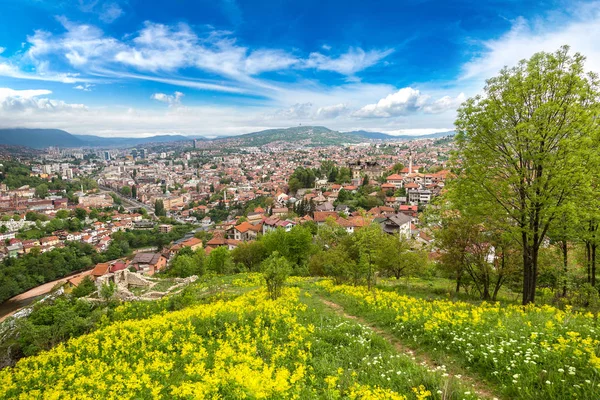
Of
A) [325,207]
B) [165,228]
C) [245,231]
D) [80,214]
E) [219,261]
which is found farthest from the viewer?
[80,214]

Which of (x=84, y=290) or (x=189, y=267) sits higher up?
(x=84, y=290)

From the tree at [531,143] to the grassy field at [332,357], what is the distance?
9.94 feet

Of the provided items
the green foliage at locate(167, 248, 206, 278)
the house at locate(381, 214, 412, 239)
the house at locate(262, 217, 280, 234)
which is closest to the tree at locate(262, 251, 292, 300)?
the green foliage at locate(167, 248, 206, 278)

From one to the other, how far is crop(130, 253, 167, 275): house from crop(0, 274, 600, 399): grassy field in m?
43.5

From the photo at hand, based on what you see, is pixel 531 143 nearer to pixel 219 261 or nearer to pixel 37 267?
pixel 219 261

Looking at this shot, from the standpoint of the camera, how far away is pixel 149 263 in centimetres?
4969

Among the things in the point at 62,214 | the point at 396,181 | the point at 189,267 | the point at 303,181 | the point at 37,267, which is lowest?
the point at 37,267

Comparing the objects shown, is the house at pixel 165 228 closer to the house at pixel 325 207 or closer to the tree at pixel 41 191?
the house at pixel 325 207

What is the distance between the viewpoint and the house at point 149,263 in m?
48.4

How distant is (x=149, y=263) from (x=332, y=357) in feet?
168

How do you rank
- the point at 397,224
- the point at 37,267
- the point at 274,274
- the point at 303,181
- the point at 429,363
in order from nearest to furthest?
the point at 429,363 → the point at 274,274 → the point at 397,224 → the point at 37,267 → the point at 303,181

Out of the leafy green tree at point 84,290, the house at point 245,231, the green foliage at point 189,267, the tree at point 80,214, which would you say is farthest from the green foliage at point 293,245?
the tree at point 80,214

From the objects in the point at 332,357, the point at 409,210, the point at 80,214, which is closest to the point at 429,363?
the point at 332,357

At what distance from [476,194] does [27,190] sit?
174 m
